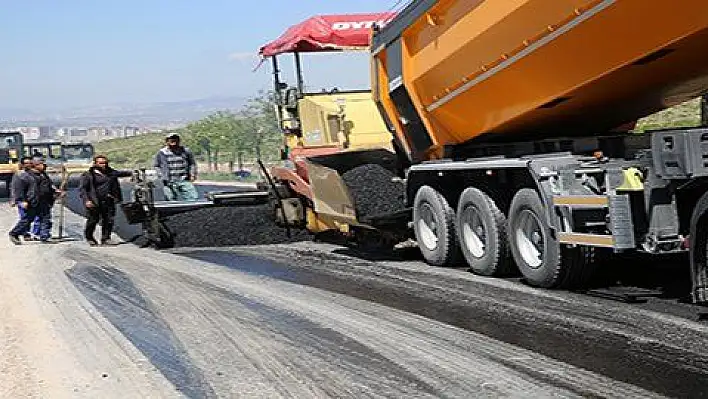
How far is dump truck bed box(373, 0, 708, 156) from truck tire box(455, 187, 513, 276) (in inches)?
28.1

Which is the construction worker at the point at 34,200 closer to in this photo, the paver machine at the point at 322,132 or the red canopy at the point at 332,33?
the paver machine at the point at 322,132

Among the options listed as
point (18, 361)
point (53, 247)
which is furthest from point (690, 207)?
point (53, 247)

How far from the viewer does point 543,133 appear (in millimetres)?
9062

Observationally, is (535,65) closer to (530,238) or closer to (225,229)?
(530,238)

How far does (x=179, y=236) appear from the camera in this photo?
13.4 m

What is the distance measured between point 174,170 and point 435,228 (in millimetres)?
5619

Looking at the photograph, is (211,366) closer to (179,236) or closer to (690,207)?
(690,207)

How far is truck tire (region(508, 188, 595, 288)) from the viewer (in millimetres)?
7824

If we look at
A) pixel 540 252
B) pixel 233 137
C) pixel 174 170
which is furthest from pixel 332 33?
pixel 233 137

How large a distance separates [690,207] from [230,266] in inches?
227

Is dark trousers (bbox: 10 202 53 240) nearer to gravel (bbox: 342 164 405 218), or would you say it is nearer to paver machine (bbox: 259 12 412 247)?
paver machine (bbox: 259 12 412 247)

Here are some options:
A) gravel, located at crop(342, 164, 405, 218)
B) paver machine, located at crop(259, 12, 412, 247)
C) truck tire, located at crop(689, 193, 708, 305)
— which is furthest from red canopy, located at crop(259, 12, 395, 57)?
truck tire, located at crop(689, 193, 708, 305)

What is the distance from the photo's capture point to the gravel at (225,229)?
1335cm

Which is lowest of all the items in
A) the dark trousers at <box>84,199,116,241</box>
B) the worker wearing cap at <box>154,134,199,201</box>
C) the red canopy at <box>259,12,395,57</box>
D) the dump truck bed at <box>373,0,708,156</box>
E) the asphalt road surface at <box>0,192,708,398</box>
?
the asphalt road surface at <box>0,192,708,398</box>
